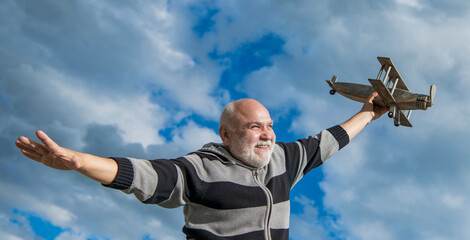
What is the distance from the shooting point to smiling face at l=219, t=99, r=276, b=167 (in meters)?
4.73

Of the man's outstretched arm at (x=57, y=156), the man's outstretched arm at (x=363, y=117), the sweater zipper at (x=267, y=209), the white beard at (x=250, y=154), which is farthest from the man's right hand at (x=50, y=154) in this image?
the man's outstretched arm at (x=363, y=117)

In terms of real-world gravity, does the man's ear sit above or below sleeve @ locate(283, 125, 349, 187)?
below

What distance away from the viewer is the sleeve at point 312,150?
17.9 feet

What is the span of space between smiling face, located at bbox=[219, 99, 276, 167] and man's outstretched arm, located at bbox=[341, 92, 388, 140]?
6.21 ft

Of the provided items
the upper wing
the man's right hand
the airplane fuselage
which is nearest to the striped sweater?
the man's right hand

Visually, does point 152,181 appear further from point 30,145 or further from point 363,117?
point 363,117

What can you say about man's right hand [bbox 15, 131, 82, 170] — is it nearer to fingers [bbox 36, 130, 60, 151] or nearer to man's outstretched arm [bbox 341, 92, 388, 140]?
fingers [bbox 36, 130, 60, 151]

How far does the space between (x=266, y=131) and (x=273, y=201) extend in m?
0.83

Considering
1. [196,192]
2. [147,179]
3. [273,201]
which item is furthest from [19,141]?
[273,201]

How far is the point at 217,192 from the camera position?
14.8 feet

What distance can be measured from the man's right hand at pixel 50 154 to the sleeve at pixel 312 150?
288cm

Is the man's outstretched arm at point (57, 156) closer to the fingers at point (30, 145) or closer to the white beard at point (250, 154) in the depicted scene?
the fingers at point (30, 145)

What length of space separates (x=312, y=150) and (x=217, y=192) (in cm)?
179

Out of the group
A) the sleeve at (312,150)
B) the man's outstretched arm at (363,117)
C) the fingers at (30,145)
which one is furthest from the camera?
the man's outstretched arm at (363,117)
